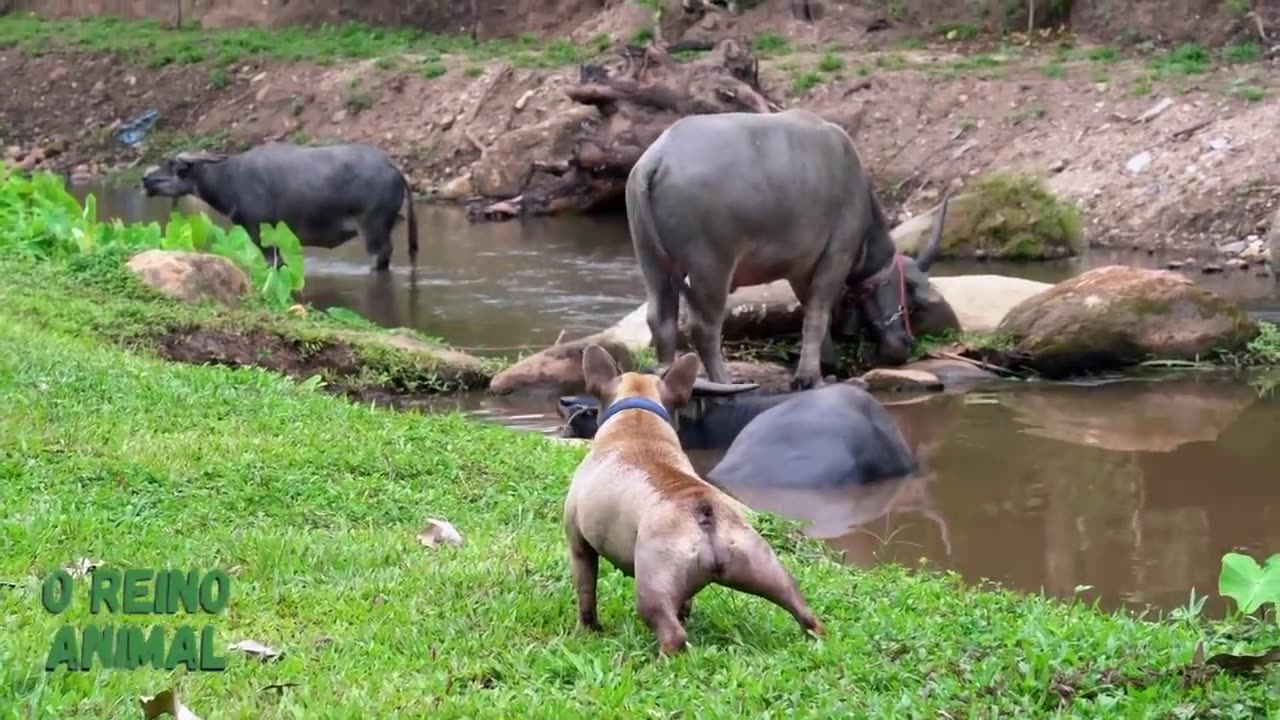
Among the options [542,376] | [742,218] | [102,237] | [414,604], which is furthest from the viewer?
[102,237]

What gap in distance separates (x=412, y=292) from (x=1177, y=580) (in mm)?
9695

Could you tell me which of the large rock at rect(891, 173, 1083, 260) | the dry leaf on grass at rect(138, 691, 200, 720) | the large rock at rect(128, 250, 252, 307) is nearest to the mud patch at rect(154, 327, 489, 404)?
the large rock at rect(128, 250, 252, 307)

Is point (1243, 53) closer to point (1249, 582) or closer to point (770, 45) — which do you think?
point (770, 45)

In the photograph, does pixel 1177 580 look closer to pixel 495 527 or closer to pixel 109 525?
pixel 495 527

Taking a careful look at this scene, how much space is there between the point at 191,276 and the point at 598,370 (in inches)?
277

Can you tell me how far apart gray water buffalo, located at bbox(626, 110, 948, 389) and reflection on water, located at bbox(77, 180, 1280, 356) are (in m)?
2.50

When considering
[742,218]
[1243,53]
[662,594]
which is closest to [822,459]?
[742,218]

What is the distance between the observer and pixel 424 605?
16.4 ft

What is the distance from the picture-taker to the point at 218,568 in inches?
210

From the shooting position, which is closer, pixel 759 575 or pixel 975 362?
pixel 759 575

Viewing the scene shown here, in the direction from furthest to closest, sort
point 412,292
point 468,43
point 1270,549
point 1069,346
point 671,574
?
point 468,43 → point 412,292 → point 1069,346 → point 1270,549 → point 671,574

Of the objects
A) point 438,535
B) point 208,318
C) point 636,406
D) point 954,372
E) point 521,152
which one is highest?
point 636,406

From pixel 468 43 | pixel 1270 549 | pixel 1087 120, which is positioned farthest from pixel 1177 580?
pixel 468 43

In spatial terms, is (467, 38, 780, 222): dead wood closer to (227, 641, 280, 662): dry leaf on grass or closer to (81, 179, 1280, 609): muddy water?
(81, 179, 1280, 609): muddy water
